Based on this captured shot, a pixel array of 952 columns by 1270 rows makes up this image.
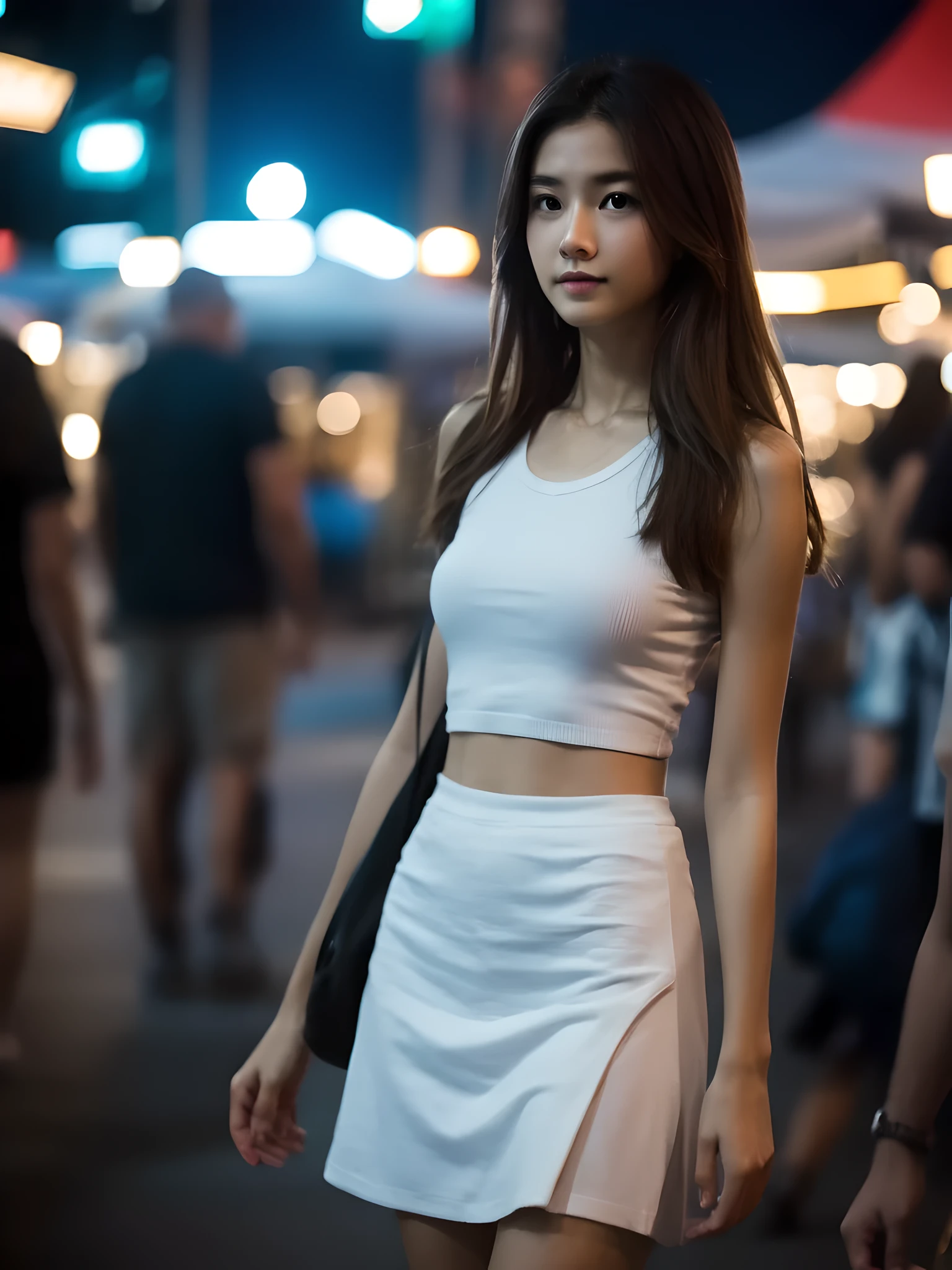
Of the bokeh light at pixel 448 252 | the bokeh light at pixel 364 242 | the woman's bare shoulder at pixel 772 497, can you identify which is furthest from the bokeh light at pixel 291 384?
the woman's bare shoulder at pixel 772 497

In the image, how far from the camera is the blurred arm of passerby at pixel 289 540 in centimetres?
289

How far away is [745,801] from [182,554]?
6.45 feet

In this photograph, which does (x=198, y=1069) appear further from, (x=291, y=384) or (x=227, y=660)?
(x=291, y=384)

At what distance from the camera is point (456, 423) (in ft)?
4.52

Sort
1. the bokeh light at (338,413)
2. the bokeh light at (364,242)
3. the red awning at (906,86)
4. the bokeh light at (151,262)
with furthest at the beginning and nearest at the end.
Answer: the bokeh light at (338,413), the bokeh light at (364,242), the bokeh light at (151,262), the red awning at (906,86)

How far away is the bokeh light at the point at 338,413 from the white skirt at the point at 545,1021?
2.05 metres

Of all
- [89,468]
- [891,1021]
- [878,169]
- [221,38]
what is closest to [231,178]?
[221,38]

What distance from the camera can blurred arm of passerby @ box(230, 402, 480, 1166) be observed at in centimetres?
131

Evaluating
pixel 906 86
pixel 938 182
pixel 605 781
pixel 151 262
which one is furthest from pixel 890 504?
pixel 605 781

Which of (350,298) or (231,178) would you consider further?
(350,298)

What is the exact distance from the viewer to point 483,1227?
1207mm

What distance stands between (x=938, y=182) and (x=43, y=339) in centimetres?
176

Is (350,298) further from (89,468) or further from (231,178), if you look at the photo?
(89,468)

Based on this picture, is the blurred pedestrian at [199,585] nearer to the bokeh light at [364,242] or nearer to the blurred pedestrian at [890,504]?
the bokeh light at [364,242]
